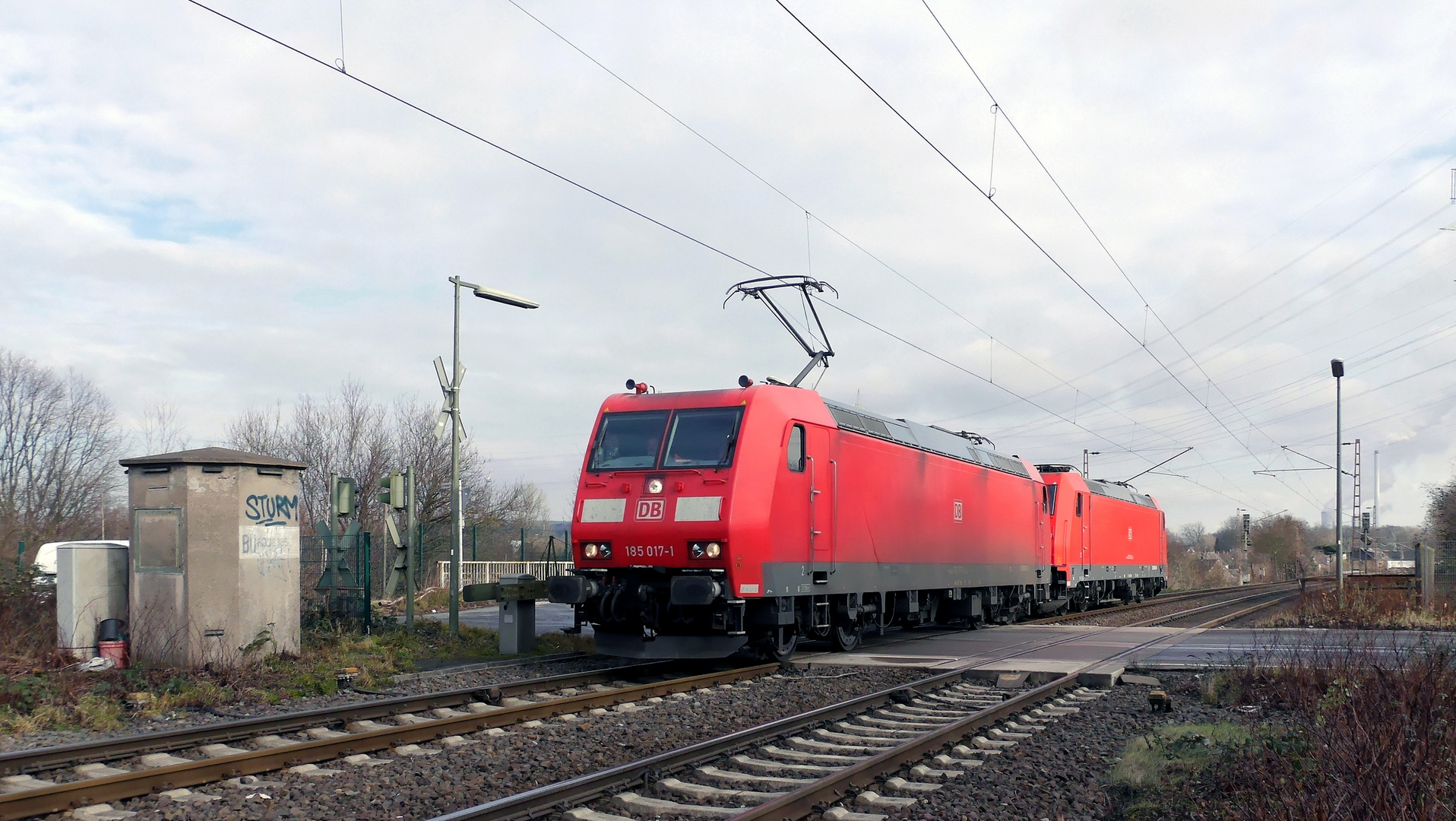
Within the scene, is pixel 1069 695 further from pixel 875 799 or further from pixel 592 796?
pixel 592 796

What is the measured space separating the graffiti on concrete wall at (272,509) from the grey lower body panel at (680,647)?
436cm

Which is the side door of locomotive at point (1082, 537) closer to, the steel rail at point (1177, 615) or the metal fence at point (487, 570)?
the steel rail at point (1177, 615)

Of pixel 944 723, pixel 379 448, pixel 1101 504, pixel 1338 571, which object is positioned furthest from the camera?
pixel 379 448

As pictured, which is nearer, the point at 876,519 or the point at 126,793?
the point at 126,793

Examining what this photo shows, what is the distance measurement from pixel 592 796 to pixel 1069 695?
6.68 meters

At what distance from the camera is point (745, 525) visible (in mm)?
12500

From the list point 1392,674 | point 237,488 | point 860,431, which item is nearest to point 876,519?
point 860,431

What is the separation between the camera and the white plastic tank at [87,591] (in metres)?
11.6

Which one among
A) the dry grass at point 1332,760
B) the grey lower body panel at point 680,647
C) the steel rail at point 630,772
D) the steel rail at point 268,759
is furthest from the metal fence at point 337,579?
the dry grass at point 1332,760

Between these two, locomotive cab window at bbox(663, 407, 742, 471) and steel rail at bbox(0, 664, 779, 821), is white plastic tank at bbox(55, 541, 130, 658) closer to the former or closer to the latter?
steel rail at bbox(0, 664, 779, 821)

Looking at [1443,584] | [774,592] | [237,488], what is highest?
[237,488]

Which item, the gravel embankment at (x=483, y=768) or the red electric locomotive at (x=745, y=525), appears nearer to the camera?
the gravel embankment at (x=483, y=768)

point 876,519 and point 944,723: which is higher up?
point 876,519

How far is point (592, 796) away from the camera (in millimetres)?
6742
